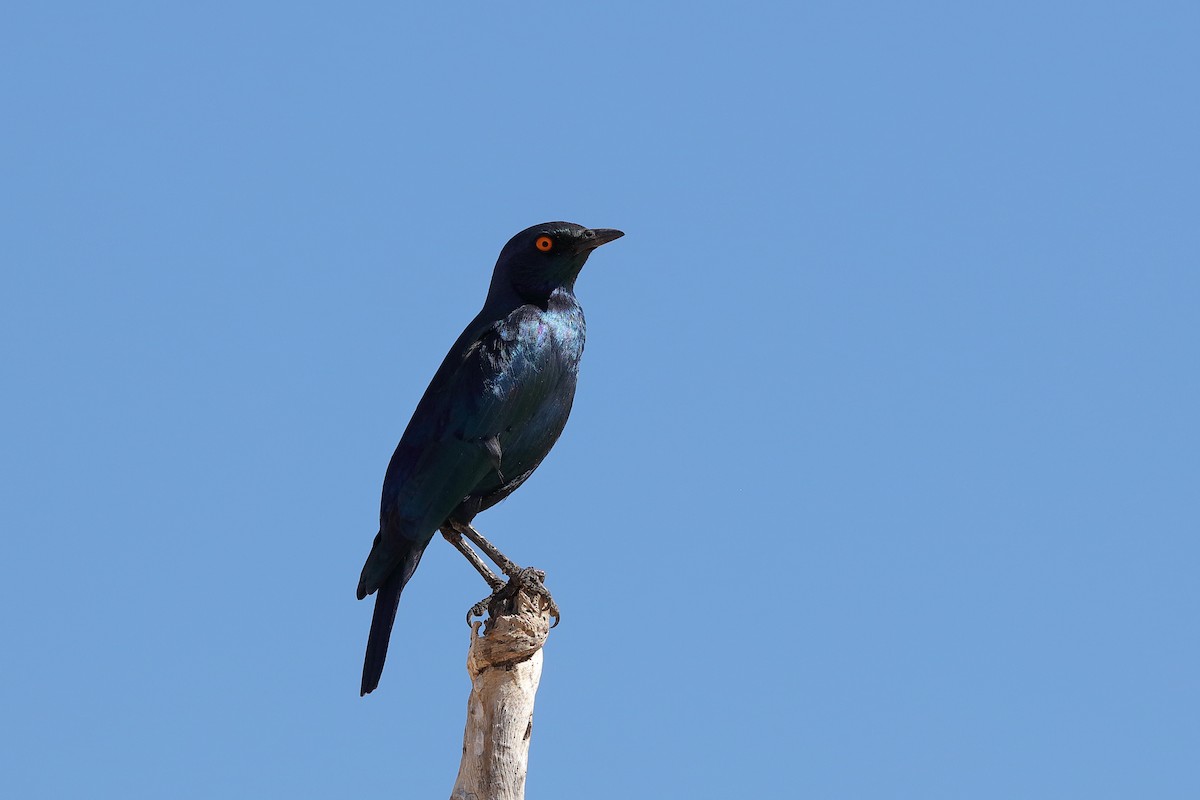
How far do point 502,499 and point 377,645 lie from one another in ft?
3.71

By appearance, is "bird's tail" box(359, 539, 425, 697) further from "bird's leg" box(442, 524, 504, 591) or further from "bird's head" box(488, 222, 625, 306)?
"bird's head" box(488, 222, 625, 306)

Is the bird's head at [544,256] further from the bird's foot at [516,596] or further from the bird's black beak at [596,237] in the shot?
the bird's foot at [516,596]

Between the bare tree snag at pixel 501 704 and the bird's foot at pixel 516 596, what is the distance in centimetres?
6

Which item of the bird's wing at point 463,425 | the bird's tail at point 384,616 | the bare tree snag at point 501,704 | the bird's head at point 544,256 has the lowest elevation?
the bare tree snag at point 501,704

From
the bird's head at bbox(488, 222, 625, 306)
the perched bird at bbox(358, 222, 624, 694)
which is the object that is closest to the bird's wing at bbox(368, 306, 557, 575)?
the perched bird at bbox(358, 222, 624, 694)

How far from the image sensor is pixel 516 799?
7129mm

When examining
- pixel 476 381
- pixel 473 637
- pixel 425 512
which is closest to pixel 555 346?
pixel 476 381

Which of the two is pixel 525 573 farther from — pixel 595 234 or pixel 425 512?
pixel 595 234

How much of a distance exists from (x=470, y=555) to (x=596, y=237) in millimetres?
1992

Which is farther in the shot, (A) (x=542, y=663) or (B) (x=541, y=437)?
(B) (x=541, y=437)

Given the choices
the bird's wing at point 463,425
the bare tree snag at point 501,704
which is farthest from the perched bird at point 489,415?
the bare tree snag at point 501,704

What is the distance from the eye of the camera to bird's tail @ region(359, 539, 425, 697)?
7.67m

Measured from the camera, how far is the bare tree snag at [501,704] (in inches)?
281

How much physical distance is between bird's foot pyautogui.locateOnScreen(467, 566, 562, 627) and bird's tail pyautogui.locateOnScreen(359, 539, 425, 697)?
0.44m
